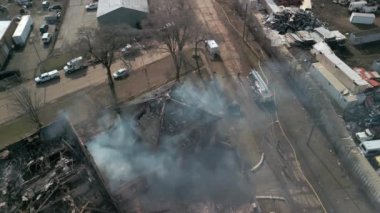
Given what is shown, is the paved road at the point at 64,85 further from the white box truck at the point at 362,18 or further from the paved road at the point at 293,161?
the white box truck at the point at 362,18

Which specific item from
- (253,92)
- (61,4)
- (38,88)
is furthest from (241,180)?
(61,4)

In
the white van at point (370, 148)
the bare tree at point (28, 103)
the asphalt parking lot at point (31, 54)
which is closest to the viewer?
the white van at point (370, 148)

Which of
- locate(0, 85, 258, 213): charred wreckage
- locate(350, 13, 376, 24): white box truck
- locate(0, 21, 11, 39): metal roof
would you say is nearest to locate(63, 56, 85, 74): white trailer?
locate(0, 21, 11, 39): metal roof

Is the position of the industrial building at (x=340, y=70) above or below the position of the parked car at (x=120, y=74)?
above

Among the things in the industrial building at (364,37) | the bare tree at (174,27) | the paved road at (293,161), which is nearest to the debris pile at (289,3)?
the industrial building at (364,37)

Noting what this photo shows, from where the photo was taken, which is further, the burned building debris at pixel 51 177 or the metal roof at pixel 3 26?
the metal roof at pixel 3 26

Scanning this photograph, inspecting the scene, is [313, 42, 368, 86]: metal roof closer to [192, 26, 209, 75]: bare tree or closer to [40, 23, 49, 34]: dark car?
[192, 26, 209, 75]: bare tree

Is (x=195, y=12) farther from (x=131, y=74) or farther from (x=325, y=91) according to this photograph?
(x=325, y=91)
